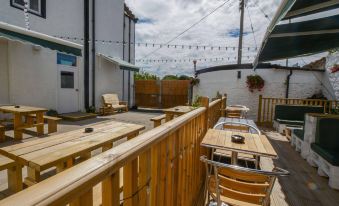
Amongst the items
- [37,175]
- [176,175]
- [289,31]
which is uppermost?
[289,31]

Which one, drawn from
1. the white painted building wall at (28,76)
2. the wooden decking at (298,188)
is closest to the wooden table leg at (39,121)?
the white painted building wall at (28,76)

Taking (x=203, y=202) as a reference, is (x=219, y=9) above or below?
above

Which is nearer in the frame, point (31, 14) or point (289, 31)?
point (289, 31)

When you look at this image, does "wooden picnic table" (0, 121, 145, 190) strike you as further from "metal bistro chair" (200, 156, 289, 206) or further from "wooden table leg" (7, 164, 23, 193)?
"metal bistro chair" (200, 156, 289, 206)

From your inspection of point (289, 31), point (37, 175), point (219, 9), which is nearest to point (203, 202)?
point (37, 175)

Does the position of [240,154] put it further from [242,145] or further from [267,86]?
[267,86]

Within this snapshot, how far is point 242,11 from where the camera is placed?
1222cm

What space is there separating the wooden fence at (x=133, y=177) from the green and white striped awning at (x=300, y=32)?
1.54m

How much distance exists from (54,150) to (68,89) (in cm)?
653

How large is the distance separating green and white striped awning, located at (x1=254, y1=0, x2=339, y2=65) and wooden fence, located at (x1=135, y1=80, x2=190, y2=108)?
26.6 feet

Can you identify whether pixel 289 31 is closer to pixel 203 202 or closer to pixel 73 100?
pixel 203 202

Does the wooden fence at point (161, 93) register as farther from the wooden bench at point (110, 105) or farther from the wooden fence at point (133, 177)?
the wooden fence at point (133, 177)

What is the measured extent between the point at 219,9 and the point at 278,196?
9.86 meters

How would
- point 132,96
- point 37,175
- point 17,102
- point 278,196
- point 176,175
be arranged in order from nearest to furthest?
point 176,175 < point 37,175 < point 278,196 < point 17,102 < point 132,96
